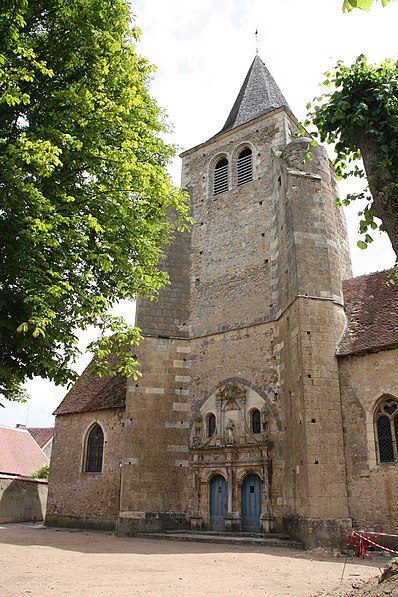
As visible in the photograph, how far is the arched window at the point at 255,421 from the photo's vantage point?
1548 centimetres

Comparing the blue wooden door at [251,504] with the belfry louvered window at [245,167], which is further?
the belfry louvered window at [245,167]

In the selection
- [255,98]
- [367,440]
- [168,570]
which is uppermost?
[255,98]

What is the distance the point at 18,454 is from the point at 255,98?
22.8 metres

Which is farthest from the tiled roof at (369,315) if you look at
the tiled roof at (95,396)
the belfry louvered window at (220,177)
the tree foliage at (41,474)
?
the tree foliage at (41,474)

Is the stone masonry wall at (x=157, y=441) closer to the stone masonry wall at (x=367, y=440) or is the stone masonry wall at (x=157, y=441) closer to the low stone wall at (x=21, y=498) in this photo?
the stone masonry wall at (x=367, y=440)

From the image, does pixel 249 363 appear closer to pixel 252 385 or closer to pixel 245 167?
pixel 252 385

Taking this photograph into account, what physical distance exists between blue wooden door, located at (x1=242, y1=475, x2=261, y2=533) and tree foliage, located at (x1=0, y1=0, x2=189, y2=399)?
8.21 metres

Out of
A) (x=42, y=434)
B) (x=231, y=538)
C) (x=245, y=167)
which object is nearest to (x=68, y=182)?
(x=231, y=538)

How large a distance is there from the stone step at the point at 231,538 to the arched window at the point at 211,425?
118 inches

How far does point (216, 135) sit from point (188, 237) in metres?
4.93

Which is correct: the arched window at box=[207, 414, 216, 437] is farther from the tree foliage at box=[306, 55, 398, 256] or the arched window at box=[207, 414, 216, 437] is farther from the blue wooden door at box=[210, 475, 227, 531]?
the tree foliage at box=[306, 55, 398, 256]

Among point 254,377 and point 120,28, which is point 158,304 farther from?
point 120,28

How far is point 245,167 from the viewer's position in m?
19.8

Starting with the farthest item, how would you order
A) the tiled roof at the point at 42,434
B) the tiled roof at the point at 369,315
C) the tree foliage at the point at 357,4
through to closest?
1. the tiled roof at the point at 42,434
2. the tiled roof at the point at 369,315
3. the tree foliage at the point at 357,4
